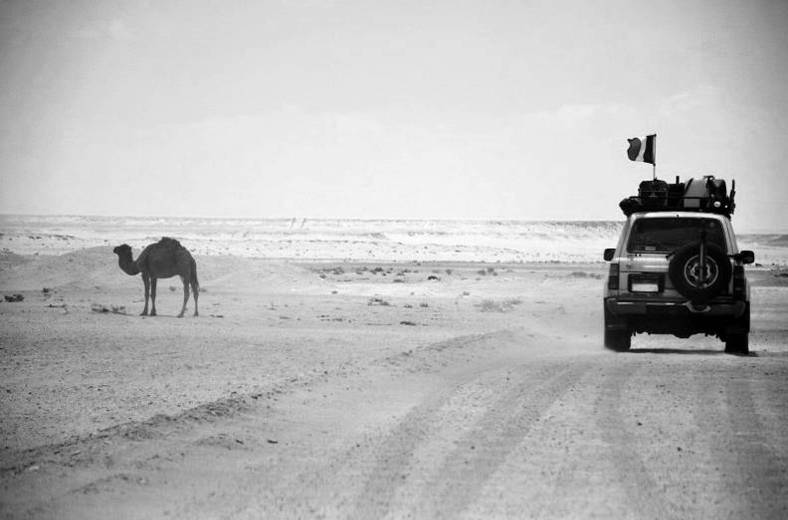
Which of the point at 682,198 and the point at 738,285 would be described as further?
the point at 682,198

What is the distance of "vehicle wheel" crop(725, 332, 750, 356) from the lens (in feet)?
49.1

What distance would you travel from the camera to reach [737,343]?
49.8 ft

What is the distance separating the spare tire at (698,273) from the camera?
13727mm

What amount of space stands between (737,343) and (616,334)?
1.97 m

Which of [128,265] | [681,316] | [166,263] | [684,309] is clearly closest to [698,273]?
[684,309]

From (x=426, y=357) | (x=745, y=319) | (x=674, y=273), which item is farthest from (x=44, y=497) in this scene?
(x=745, y=319)

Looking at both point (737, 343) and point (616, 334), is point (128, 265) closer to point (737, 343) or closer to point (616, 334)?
point (616, 334)

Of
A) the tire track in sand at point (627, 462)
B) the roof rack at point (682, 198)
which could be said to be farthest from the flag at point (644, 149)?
the tire track in sand at point (627, 462)

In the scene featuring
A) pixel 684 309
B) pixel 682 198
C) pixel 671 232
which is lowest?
pixel 684 309

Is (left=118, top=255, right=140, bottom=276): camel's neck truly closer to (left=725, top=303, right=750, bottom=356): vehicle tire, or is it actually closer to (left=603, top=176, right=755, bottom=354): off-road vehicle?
(left=603, top=176, right=755, bottom=354): off-road vehicle

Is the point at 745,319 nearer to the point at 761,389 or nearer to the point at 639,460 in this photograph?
the point at 761,389

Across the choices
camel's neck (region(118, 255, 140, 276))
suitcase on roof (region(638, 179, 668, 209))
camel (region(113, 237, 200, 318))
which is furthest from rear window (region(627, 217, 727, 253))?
camel's neck (region(118, 255, 140, 276))

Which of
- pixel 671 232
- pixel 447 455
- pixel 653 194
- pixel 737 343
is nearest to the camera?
pixel 447 455

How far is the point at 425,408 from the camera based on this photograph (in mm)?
10141
